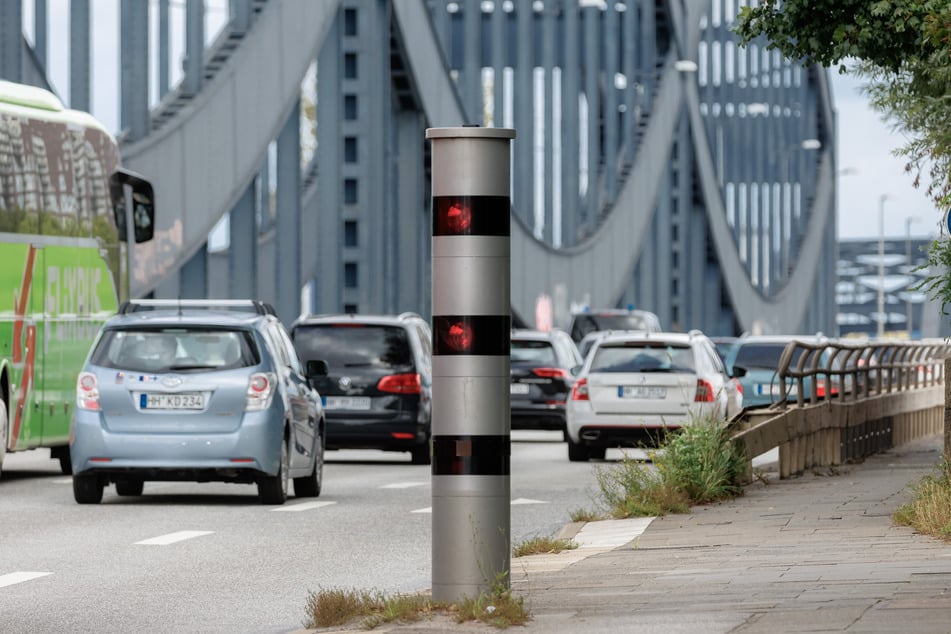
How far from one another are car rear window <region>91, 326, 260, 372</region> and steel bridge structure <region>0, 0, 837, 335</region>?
16.4 ft

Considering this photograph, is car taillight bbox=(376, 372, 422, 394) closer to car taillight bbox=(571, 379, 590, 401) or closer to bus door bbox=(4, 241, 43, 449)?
car taillight bbox=(571, 379, 590, 401)

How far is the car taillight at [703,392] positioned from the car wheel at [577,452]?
4.51ft

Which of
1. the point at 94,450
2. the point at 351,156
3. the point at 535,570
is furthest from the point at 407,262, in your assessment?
the point at 535,570

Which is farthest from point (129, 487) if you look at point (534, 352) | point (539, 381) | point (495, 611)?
point (534, 352)

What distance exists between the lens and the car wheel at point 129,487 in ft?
59.5

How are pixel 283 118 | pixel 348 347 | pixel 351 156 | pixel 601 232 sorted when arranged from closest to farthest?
pixel 348 347, pixel 283 118, pixel 351 156, pixel 601 232

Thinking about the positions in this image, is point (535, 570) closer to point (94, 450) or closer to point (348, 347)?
point (94, 450)

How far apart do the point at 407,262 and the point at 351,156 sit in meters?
7.45

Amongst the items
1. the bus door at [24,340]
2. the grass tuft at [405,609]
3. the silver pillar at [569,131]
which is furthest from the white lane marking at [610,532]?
the silver pillar at [569,131]

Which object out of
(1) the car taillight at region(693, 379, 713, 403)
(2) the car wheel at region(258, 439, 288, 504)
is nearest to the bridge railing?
(1) the car taillight at region(693, 379, 713, 403)

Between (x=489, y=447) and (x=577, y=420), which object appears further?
(x=577, y=420)

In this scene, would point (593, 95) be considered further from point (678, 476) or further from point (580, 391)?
point (678, 476)

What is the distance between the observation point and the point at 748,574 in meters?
9.82

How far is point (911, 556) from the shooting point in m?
10.4
